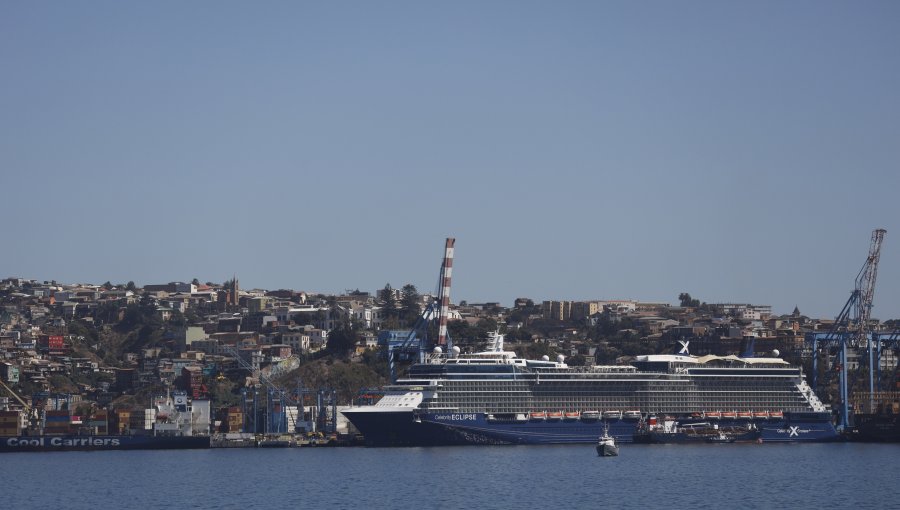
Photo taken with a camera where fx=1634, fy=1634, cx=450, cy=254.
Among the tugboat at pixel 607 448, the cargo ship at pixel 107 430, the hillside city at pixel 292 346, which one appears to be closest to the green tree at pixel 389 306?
the hillside city at pixel 292 346

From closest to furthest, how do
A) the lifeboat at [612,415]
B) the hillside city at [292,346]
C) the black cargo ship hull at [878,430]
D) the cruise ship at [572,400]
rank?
the cruise ship at [572,400]
the lifeboat at [612,415]
the black cargo ship hull at [878,430]
the hillside city at [292,346]

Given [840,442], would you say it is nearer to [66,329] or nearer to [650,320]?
[650,320]

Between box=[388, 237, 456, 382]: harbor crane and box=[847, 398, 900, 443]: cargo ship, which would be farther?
box=[388, 237, 456, 382]: harbor crane

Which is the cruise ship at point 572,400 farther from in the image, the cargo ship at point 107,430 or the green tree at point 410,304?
the green tree at point 410,304

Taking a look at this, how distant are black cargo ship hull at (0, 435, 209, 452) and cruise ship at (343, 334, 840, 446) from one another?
842 inches

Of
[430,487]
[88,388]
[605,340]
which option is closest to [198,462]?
[430,487]

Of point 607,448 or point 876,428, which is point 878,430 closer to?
point 876,428

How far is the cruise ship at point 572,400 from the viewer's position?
324 ft

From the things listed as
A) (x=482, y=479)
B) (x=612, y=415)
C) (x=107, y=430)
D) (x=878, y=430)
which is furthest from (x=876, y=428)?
(x=107, y=430)

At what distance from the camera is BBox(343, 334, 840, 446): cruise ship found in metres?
98.8

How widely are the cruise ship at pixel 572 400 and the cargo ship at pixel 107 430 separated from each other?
22.6 meters

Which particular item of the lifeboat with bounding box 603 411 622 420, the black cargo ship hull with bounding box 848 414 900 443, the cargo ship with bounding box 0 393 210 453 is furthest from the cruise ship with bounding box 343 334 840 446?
the cargo ship with bounding box 0 393 210 453

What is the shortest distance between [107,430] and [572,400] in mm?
44371

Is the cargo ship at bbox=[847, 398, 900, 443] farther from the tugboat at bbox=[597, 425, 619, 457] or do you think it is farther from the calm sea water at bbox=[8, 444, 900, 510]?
the tugboat at bbox=[597, 425, 619, 457]
